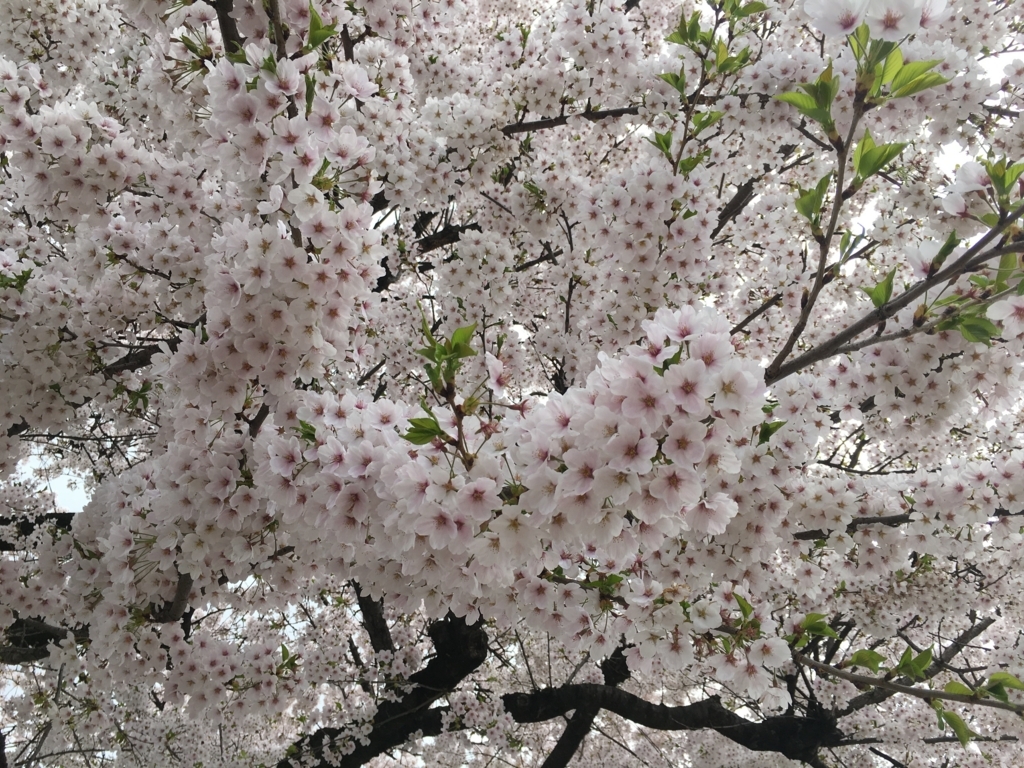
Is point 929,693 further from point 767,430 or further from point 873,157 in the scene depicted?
point 873,157

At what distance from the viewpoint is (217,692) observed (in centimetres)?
384

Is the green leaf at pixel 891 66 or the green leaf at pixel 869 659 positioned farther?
the green leaf at pixel 869 659

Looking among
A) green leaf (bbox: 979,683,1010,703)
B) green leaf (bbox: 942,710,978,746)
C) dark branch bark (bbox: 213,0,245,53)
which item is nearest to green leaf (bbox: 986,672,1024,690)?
green leaf (bbox: 979,683,1010,703)

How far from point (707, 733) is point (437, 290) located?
25.0 ft

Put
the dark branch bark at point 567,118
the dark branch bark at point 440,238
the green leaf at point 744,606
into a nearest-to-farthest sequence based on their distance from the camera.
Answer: the green leaf at point 744,606 → the dark branch bark at point 567,118 → the dark branch bark at point 440,238

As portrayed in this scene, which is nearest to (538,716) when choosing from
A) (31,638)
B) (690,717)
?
(690,717)

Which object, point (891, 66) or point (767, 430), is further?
point (767, 430)

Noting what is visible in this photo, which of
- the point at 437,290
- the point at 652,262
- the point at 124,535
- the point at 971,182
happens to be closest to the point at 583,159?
the point at 437,290

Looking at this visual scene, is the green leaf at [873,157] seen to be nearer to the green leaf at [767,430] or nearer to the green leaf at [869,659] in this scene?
the green leaf at [767,430]

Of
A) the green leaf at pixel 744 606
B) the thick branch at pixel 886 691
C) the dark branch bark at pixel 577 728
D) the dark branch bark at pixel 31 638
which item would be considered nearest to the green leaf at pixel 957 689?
the green leaf at pixel 744 606

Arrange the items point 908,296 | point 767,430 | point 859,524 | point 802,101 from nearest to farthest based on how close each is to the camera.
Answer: point 802,101 → point 908,296 → point 767,430 → point 859,524

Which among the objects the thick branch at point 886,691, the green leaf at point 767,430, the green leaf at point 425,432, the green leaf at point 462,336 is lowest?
the green leaf at point 425,432

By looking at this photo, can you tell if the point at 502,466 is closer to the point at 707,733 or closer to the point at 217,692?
the point at 217,692

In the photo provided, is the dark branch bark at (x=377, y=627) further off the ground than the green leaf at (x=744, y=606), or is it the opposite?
the dark branch bark at (x=377, y=627)
